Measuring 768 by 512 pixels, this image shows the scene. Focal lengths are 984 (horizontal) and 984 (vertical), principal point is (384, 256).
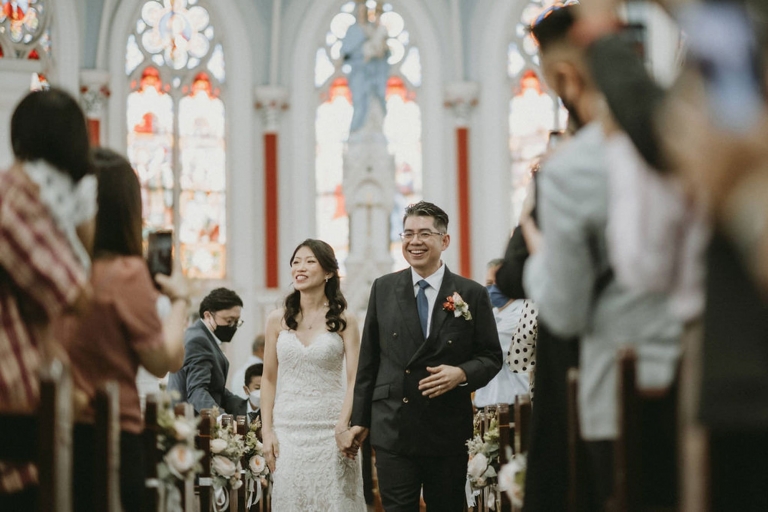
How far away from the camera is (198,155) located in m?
14.0

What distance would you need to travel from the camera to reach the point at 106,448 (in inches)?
98.5

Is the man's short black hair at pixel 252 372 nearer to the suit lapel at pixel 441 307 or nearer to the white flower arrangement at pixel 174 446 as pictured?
the suit lapel at pixel 441 307

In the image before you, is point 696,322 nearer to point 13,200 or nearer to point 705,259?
point 705,259

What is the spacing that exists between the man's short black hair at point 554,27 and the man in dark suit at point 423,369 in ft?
7.74

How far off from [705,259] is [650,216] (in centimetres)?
30

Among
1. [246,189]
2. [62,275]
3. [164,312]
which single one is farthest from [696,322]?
[246,189]

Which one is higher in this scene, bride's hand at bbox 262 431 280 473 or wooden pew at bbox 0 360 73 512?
wooden pew at bbox 0 360 73 512

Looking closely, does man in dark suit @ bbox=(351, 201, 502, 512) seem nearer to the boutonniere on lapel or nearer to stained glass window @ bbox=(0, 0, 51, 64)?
the boutonniere on lapel

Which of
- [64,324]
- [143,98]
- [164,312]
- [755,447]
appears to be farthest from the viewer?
[143,98]

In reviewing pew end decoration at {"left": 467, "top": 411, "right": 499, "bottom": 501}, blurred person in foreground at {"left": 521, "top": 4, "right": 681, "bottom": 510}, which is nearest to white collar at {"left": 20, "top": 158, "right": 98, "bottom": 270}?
blurred person in foreground at {"left": 521, "top": 4, "right": 681, "bottom": 510}

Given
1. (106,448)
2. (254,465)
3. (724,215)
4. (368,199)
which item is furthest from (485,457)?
(368,199)

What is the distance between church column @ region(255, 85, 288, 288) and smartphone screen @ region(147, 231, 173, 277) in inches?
415

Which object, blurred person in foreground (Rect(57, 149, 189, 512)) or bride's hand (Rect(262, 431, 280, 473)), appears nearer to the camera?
blurred person in foreground (Rect(57, 149, 189, 512))

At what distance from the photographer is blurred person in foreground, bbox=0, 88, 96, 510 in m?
2.40
